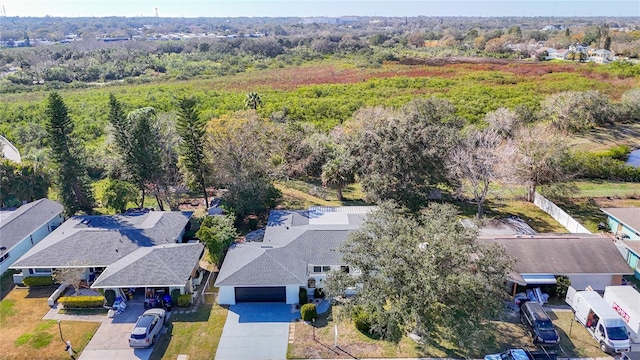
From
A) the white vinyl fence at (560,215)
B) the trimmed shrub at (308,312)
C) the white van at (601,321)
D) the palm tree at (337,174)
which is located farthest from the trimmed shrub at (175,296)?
the white vinyl fence at (560,215)

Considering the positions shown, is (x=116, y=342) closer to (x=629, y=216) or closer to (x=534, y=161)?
(x=534, y=161)

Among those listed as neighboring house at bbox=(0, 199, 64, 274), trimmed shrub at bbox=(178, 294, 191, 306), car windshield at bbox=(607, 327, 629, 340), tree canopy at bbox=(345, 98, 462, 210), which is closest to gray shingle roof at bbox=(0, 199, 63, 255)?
neighboring house at bbox=(0, 199, 64, 274)

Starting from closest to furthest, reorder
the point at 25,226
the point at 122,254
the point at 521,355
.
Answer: the point at 521,355
the point at 122,254
the point at 25,226

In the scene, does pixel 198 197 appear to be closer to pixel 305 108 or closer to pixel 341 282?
pixel 341 282

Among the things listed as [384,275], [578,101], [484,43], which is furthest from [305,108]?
[484,43]

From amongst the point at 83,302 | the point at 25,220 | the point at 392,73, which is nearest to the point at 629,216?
the point at 83,302

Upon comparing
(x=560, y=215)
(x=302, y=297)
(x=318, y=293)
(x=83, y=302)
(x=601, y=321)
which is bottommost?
(x=83, y=302)

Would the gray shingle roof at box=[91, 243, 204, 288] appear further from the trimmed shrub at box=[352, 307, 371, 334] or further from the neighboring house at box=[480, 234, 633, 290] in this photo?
the neighboring house at box=[480, 234, 633, 290]
